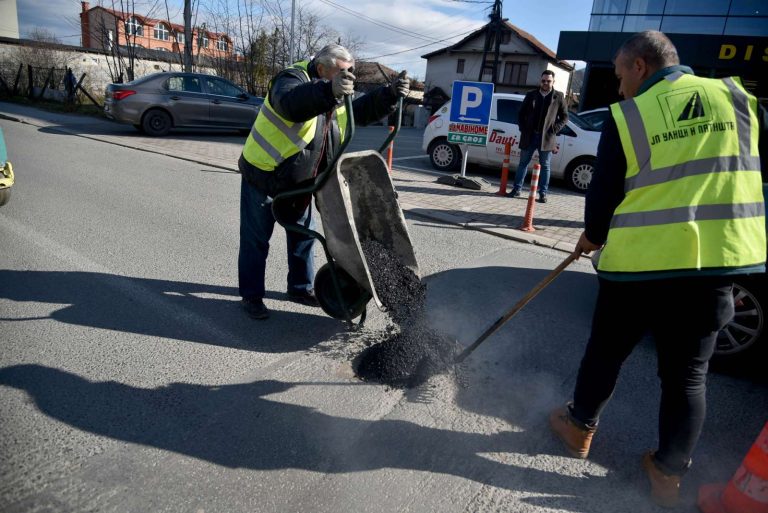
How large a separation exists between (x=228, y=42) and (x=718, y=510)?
25897 mm

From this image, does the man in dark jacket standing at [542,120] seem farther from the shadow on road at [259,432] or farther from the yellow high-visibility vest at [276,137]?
the shadow on road at [259,432]

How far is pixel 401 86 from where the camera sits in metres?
3.24

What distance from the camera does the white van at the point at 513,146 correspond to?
369 inches

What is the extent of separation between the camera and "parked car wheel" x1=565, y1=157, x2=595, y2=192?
373 inches

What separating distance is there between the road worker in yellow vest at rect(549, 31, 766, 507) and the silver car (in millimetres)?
13209

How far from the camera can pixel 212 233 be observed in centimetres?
561

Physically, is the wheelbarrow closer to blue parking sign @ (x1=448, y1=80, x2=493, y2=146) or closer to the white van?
blue parking sign @ (x1=448, y1=80, x2=493, y2=146)

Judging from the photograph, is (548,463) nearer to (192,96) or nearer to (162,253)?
(162,253)

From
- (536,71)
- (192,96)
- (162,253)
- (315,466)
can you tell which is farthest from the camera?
(536,71)

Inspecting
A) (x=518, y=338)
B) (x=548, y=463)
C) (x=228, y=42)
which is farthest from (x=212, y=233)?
(x=228, y=42)

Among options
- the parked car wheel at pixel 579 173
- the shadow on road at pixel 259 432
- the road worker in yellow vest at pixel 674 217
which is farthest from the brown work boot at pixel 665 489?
the parked car wheel at pixel 579 173

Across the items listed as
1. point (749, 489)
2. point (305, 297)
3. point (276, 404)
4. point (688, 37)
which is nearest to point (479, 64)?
point (688, 37)

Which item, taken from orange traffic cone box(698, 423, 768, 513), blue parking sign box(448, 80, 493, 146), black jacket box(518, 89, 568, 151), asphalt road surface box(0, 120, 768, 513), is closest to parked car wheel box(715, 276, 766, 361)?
asphalt road surface box(0, 120, 768, 513)

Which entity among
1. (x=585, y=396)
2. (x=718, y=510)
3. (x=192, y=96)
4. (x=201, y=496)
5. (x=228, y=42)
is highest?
(x=228, y=42)
